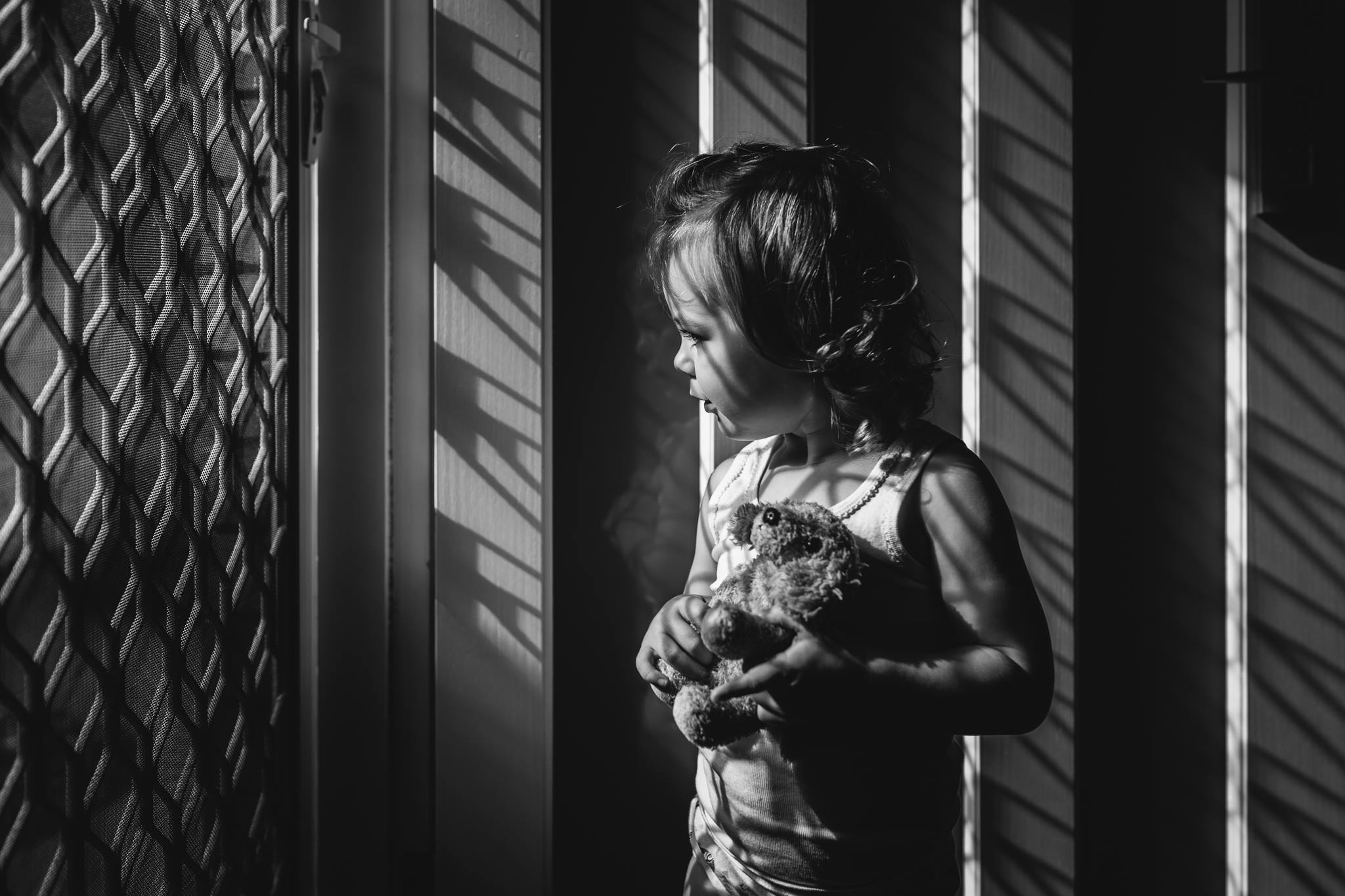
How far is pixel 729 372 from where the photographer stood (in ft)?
2.22

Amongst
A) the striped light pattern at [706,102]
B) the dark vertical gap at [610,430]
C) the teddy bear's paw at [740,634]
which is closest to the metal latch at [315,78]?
the dark vertical gap at [610,430]

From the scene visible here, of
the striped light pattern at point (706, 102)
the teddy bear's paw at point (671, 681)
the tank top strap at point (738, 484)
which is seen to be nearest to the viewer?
the teddy bear's paw at point (671, 681)

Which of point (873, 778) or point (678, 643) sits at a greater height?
point (678, 643)

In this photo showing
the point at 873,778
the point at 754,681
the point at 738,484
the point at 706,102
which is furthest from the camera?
the point at 706,102

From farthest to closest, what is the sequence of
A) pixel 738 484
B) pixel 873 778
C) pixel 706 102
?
pixel 706 102
pixel 738 484
pixel 873 778

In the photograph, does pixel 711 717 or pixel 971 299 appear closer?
pixel 711 717

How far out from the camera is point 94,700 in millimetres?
551

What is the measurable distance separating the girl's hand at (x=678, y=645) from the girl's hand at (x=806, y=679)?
5cm

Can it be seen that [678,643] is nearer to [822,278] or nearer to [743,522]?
[743,522]

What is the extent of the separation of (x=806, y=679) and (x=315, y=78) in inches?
33.6

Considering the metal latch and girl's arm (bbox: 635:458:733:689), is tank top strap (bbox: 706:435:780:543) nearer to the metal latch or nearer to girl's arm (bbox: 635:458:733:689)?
girl's arm (bbox: 635:458:733:689)

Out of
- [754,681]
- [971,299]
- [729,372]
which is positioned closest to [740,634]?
[754,681]

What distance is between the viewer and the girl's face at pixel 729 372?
2.22 ft

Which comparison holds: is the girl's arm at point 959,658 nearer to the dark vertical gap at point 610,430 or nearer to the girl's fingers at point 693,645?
the girl's fingers at point 693,645
